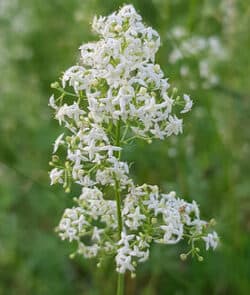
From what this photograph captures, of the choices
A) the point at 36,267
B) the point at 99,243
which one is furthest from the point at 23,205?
the point at 99,243

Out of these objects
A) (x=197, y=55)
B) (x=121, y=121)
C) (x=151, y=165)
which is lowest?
(x=121, y=121)

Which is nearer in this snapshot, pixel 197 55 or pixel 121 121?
pixel 121 121

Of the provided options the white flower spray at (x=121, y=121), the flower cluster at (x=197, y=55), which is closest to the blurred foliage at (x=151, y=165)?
the flower cluster at (x=197, y=55)

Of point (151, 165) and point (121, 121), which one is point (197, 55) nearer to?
point (151, 165)

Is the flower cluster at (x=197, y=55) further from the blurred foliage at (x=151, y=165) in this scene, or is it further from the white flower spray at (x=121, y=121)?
the white flower spray at (x=121, y=121)

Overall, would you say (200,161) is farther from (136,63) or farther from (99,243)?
(136,63)

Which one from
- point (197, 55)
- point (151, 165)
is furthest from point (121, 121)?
point (197, 55)

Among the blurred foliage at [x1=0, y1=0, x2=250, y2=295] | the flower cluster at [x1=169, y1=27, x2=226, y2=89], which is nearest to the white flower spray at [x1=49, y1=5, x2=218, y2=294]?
the blurred foliage at [x1=0, y1=0, x2=250, y2=295]
